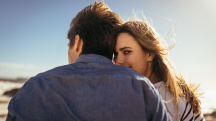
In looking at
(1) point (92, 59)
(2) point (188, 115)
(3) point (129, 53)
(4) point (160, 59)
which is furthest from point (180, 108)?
(1) point (92, 59)

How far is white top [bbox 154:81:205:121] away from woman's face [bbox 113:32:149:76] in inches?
20.3

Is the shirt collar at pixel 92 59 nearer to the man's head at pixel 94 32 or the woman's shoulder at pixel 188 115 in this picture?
the man's head at pixel 94 32

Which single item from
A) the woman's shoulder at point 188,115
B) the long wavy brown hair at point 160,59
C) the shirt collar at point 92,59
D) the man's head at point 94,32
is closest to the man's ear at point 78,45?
the man's head at point 94,32

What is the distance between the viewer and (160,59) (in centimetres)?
301

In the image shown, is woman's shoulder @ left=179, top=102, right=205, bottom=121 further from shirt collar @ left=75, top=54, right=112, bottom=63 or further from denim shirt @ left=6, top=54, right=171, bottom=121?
shirt collar @ left=75, top=54, right=112, bottom=63

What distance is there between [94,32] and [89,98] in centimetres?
79

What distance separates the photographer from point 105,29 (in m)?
1.90

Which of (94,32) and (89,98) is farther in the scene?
(94,32)

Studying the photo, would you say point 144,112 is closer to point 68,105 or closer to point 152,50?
point 68,105

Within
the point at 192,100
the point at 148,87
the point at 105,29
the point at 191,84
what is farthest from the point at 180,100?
the point at 105,29

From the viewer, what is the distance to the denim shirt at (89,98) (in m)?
1.33

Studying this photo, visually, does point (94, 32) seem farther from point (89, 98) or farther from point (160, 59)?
point (160, 59)

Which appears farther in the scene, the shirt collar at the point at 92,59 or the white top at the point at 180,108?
the white top at the point at 180,108

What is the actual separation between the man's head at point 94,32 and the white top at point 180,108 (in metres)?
1.24
